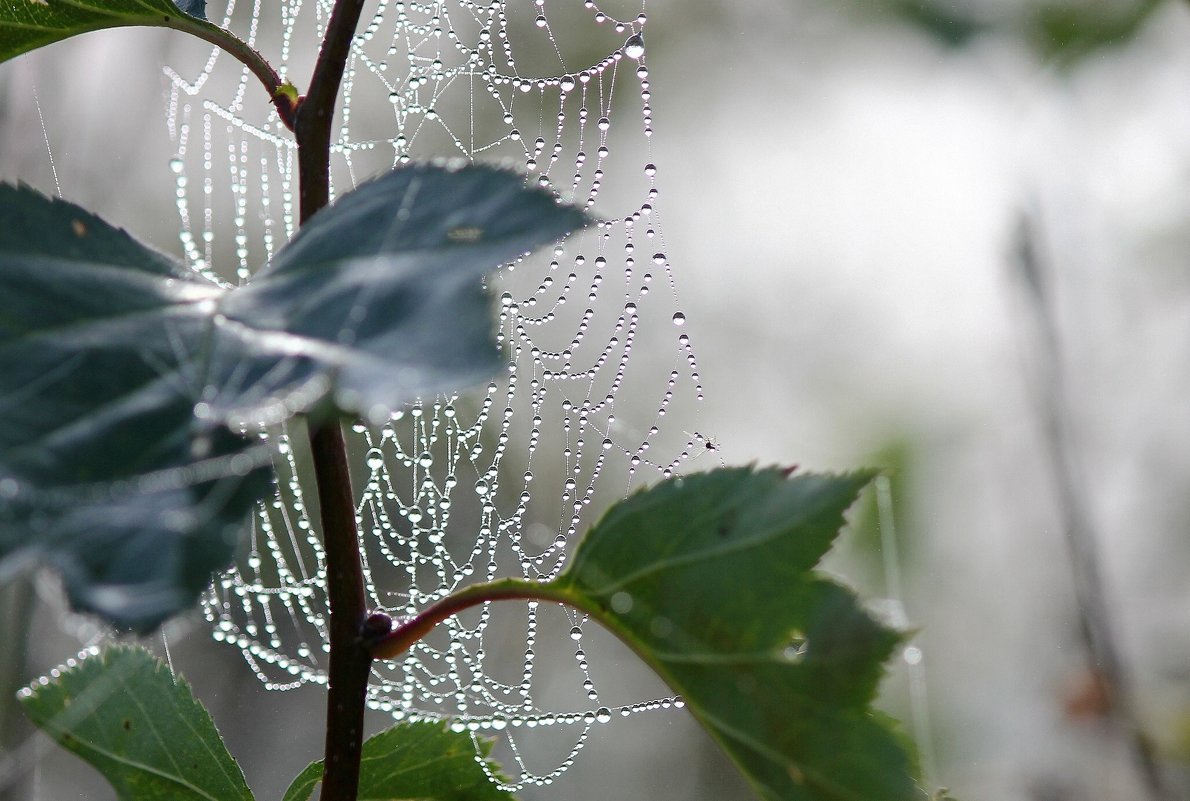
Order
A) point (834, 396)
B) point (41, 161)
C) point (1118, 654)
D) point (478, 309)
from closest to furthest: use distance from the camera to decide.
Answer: point (478, 309)
point (1118, 654)
point (41, 161)
point (834, 396)

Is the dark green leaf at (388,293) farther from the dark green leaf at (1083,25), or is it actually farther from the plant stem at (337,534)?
the dark green leaf at (1083,25)

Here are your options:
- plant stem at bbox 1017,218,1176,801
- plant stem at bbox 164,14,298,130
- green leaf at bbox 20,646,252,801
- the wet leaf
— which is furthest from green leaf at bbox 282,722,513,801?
plant stem at bbox 1017,218,1176,801

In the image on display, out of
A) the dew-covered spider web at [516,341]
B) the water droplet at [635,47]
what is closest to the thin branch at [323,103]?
the water droplet at [635,47]

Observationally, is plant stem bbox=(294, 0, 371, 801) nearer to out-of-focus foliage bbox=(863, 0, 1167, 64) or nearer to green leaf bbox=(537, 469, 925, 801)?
green leaf bbox=(537, 469, 925, 801)

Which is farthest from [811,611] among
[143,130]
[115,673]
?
[143,130]

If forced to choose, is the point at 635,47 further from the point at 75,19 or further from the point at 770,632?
the point at 770,632

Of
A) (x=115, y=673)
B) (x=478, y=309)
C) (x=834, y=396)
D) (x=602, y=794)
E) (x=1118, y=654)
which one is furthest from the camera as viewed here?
(x=602, y=794)

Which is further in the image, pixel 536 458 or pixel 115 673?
pixel 536 458

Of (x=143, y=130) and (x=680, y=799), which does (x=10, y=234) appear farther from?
(x=680, y=799)
